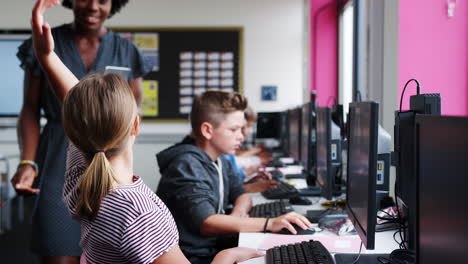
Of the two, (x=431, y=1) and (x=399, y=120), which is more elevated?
(x=431, y=1)

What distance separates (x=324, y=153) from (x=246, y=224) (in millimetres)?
542

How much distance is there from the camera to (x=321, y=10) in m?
5.45

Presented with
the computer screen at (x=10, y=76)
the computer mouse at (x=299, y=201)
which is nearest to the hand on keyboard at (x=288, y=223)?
the computer mouse at (x=299, y=201)

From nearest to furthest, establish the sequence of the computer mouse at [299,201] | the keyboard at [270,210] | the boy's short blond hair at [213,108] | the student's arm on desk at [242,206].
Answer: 1. the keyboard at [270,210]
2. the student's arm on desk at [242,206]
3. the boy's short blond hair at [213,108]
4. the computer mouse at [299,201]

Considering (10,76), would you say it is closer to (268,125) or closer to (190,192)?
(268,125)

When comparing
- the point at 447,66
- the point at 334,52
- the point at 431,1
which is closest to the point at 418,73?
the point at 447,66

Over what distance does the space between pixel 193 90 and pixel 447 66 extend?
13.2ft

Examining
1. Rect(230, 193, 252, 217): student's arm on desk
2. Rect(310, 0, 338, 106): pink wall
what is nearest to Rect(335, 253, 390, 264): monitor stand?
Rect(230, 193, 252, 217): student's arm on desk

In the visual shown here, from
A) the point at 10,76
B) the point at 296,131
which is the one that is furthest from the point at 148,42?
the point at 296,131

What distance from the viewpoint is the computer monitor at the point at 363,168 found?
1186 millimetres

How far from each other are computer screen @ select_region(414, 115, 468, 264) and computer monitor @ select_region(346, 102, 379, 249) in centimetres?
30

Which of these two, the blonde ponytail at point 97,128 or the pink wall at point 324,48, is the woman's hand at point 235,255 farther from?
the pink wall at point 324,48

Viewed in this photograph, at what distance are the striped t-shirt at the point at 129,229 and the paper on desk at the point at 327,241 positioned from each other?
497mm

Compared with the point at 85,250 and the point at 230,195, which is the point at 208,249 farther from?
the point at 85,250
